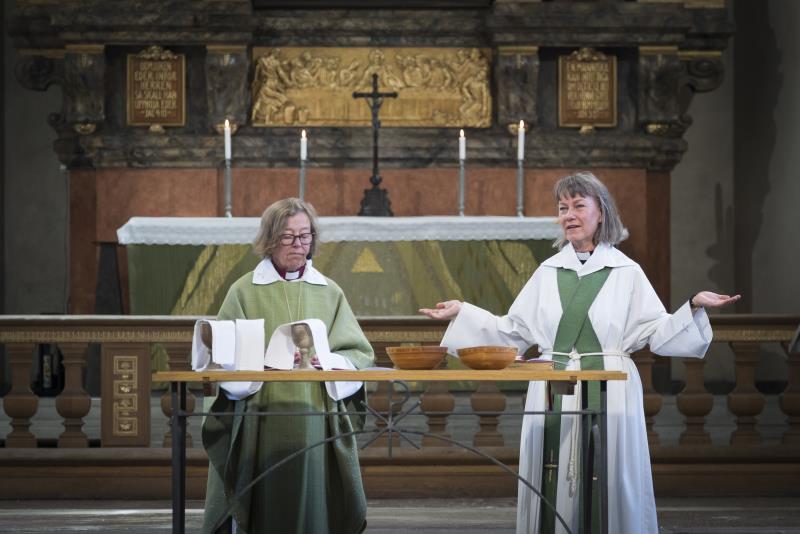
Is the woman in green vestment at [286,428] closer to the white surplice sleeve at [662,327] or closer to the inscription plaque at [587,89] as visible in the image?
the white surplice sleeve at [662,327]

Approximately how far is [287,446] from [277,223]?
2.67ft

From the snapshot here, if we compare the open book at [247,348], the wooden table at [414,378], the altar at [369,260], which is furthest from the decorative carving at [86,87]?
the wooden table at [414,378]

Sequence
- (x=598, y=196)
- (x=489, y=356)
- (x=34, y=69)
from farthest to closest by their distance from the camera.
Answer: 1. (x=34, y=69)
2. (x=598, y=196)
3. (x=489, y=356)

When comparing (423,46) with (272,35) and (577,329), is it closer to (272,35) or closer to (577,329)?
(272,35)

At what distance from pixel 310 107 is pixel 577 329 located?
5.94 meters

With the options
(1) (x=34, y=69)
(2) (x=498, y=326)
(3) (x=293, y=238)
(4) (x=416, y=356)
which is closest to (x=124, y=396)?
(3) (x=293, y=238)

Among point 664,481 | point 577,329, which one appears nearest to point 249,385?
point 577,329

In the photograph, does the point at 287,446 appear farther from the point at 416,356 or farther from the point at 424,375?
the point at 424,375

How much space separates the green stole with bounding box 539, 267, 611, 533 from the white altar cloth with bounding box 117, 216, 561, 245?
3.52 m

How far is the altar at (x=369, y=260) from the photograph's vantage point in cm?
819

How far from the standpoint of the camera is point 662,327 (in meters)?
4.56

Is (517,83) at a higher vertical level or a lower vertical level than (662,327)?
higher

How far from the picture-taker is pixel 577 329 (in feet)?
15.4

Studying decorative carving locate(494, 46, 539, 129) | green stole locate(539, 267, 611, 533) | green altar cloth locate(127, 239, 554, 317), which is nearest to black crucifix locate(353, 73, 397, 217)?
green altar cloth locate(127, 239, 554, 317)
